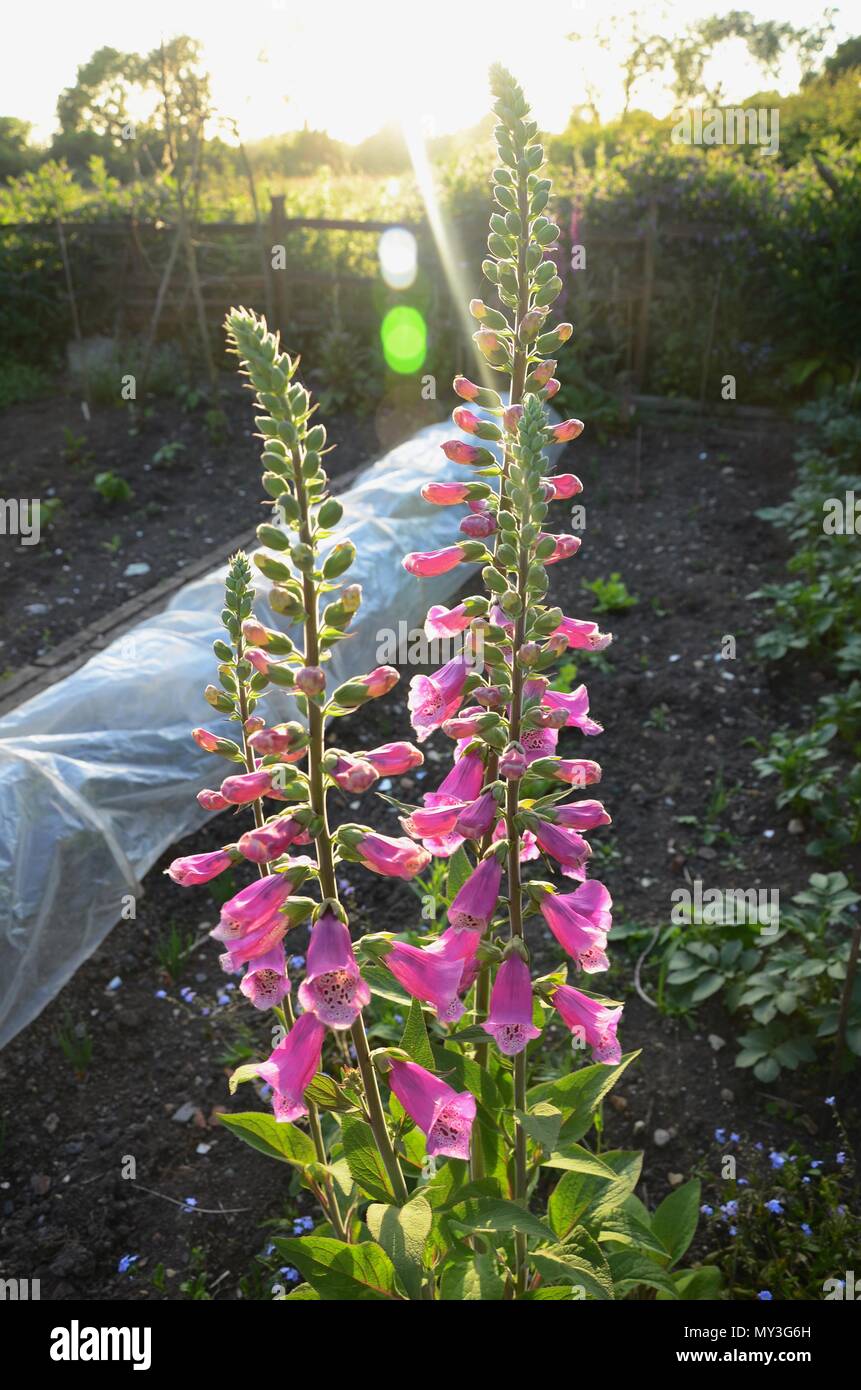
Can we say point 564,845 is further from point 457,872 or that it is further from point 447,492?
point 447,492

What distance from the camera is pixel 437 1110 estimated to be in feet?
5.59

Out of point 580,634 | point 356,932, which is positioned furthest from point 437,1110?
point 356,932

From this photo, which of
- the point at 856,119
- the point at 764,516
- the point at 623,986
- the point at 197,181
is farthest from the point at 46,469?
the point at 856,119

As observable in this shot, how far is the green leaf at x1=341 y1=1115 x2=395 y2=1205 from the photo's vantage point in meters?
1.85

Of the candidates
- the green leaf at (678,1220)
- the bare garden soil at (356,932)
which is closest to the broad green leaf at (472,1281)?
the green leaf at (678,1220)

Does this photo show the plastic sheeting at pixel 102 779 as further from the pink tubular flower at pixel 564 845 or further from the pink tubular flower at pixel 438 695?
the pink tubular flower at pixel 564 845

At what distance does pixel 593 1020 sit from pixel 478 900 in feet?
1.07

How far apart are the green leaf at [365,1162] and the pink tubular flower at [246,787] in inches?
28.4

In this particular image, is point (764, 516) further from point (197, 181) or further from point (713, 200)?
point (197, 181)

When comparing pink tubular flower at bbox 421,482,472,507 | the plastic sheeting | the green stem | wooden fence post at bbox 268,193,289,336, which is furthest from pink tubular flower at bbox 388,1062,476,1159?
wooden fence post at bbox 268,193,289,336

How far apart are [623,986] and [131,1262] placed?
190 cm

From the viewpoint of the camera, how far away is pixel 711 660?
5.89 metres

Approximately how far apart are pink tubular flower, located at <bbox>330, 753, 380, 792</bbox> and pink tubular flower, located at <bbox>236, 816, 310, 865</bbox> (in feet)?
0.31

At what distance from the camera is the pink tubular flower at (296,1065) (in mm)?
1672
